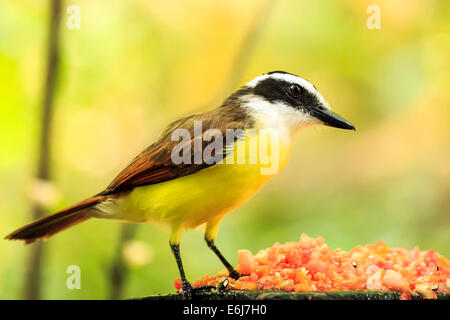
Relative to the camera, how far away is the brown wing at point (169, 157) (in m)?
2.69

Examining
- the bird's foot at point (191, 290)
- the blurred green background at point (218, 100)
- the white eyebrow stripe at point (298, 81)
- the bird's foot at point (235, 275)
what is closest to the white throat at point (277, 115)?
the white eyebrow stripe at point (298, 81)

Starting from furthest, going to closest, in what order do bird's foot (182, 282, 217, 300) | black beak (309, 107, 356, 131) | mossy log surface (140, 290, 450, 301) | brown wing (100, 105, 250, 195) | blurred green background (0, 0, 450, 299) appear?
1. blurred green background (0, 0, 450, 299)
2. black beak (309, 107, 356, 131)
3. brown wing (100, 105, 250, 195)
4. bird's foot (182, 282, 217, 300)
5. mossy log surface (140, 290, 450, 301)

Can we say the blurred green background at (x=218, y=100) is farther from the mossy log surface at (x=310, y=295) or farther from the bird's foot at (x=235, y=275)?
the mossy log surface at (x=310, y=295)

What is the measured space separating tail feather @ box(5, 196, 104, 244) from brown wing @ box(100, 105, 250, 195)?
12cm

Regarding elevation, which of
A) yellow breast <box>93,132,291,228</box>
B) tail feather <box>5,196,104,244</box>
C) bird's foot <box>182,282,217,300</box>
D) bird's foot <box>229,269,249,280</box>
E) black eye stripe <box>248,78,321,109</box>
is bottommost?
bird's foot <box>182,282,217,300</box>

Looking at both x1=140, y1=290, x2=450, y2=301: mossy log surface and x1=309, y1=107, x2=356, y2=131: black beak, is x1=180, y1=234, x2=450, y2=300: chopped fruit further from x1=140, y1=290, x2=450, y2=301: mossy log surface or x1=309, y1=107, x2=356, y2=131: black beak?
x1=309, y1=107, x2=356, y2=131: black beak

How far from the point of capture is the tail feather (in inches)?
115

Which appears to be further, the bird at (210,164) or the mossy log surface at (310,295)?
the bird at (210,164)

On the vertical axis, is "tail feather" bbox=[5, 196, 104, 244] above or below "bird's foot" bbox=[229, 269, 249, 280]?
above

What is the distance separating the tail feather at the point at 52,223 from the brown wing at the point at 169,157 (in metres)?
0.12

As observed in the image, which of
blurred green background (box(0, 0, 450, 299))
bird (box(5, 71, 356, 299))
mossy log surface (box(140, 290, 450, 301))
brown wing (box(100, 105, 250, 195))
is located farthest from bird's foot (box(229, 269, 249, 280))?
blurred green background (box(0, 0, 450, 299))

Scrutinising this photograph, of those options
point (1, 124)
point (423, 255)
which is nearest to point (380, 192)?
point (423, 255)

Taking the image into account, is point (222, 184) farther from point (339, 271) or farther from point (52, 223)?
point (52, 223)

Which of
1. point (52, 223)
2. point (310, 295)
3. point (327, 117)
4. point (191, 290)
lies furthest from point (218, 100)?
point (310, 295)
